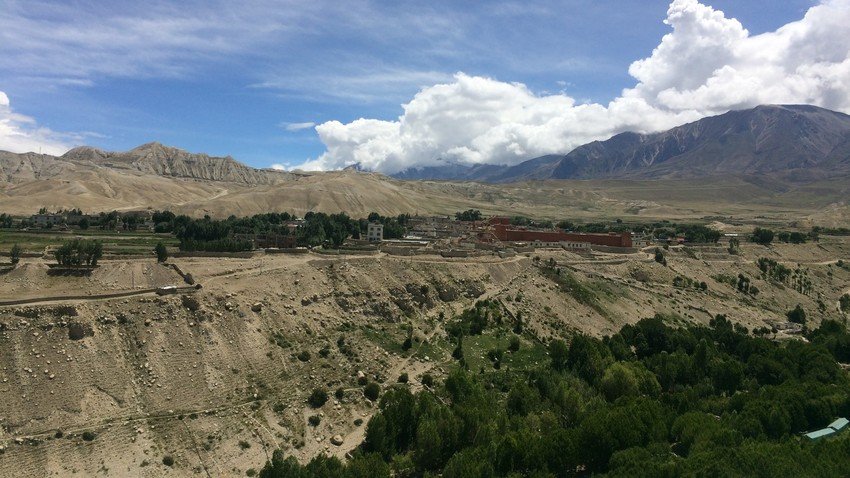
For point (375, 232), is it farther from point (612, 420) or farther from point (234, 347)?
point (612, 420)

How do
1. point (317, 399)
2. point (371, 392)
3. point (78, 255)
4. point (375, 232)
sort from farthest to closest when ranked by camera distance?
point (375, 232)
point (78, 255)
point (371, 392)
point (317, 399)

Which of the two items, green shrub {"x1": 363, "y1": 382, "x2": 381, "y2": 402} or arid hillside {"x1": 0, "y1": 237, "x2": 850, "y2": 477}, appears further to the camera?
green shrub {"x1": 363, "y1": 382, "x2": 381, "y2": 402}

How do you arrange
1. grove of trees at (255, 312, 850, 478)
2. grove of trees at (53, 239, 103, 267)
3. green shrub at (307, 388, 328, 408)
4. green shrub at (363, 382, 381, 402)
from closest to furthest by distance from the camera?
grove of trees at (255, 312, 850, 478)
green shrub at (307, 388, 328, 408)
green shrub at (363, 382, 381, 402)
grove of trees at (53, 239, 103, 267)

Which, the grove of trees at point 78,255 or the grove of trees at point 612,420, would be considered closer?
the grove of trees at point 612,420

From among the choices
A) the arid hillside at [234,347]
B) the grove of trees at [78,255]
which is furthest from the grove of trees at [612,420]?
the grove of trees at [78,255]

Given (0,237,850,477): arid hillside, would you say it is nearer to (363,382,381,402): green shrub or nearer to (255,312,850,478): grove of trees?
(363,382,381,402): green shrub

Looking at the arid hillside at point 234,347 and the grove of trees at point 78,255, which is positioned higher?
the grove of trees at point 78,255

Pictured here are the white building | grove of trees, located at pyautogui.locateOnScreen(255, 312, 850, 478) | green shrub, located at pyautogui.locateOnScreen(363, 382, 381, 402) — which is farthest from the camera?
the white building

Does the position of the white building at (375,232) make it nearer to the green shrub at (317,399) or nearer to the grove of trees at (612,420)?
the grove of trees at (612,420)

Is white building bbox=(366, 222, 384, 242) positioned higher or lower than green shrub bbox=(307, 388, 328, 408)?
higher

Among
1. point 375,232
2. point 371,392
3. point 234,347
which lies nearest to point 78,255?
point 234,347

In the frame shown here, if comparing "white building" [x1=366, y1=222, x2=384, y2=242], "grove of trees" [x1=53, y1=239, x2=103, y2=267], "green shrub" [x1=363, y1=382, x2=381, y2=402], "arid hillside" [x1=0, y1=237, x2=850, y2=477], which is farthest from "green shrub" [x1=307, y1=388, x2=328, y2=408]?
"white building" [x1=366, y1=222, x2=384, y2=242]

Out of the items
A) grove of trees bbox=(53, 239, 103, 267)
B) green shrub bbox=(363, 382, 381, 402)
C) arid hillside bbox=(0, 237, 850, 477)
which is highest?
grove of trees bbox=(53, 239, 103, 267)

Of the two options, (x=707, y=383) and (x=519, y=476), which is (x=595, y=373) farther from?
(x=519, y=476)
